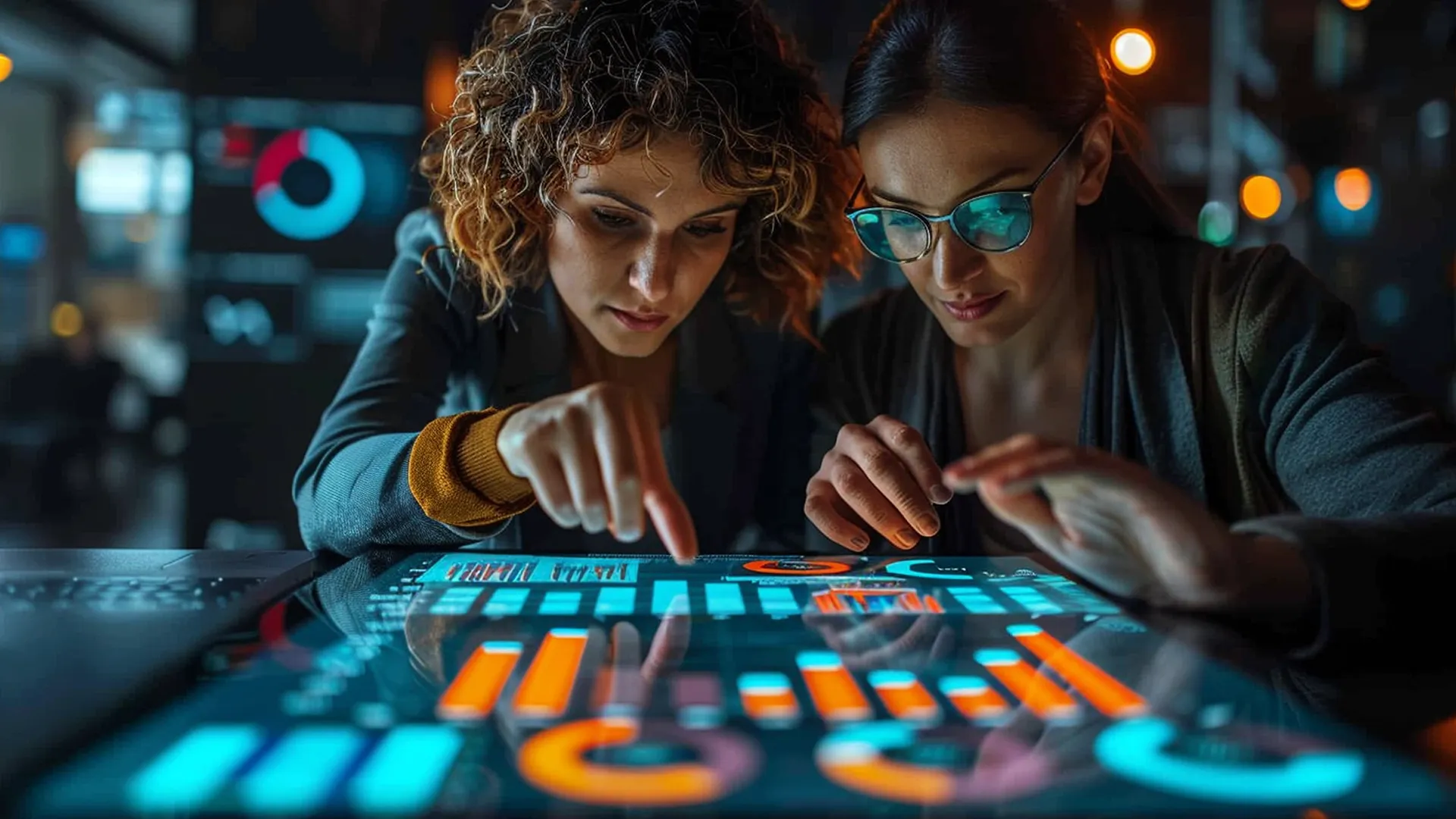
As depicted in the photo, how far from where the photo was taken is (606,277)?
1219 mm

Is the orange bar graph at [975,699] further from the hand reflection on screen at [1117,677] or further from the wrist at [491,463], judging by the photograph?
the wrist at [491,463]

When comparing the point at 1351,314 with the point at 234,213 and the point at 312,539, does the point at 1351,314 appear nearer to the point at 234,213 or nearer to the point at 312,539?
the point at 312,539

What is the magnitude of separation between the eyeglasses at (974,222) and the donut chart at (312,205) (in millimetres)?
1759

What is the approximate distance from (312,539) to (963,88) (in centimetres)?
77

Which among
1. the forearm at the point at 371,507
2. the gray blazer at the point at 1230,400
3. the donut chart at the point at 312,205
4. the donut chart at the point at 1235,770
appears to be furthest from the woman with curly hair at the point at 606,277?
the donut chart at the point at 312,205

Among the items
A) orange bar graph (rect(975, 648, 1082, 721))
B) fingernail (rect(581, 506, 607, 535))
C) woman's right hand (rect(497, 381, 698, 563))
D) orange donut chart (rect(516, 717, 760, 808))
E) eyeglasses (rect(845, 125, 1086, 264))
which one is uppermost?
eyeglasses (rect(845, 125, 1086, 264))

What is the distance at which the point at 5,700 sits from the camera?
54 cm

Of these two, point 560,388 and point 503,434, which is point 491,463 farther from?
point 560,388

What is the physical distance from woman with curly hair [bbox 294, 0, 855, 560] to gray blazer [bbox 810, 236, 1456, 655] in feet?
0.34

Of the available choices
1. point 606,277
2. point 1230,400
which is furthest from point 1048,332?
point 606,277

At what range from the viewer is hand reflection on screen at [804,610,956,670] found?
0.63 metres

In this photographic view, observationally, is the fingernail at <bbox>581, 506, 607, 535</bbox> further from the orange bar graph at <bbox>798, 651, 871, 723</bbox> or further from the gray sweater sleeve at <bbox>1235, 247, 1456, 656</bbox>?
the gray sweater sleeve at <bbox>1235, 247, 1456, 656</bbox>

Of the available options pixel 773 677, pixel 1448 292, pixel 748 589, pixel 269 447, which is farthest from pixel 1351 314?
pixel 1448 292

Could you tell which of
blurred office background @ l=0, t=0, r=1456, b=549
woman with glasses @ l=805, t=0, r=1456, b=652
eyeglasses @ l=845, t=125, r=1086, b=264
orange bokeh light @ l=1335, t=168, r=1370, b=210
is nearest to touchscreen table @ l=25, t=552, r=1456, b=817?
woman with glasses @ l=805, t=0, r=1456, b=652
